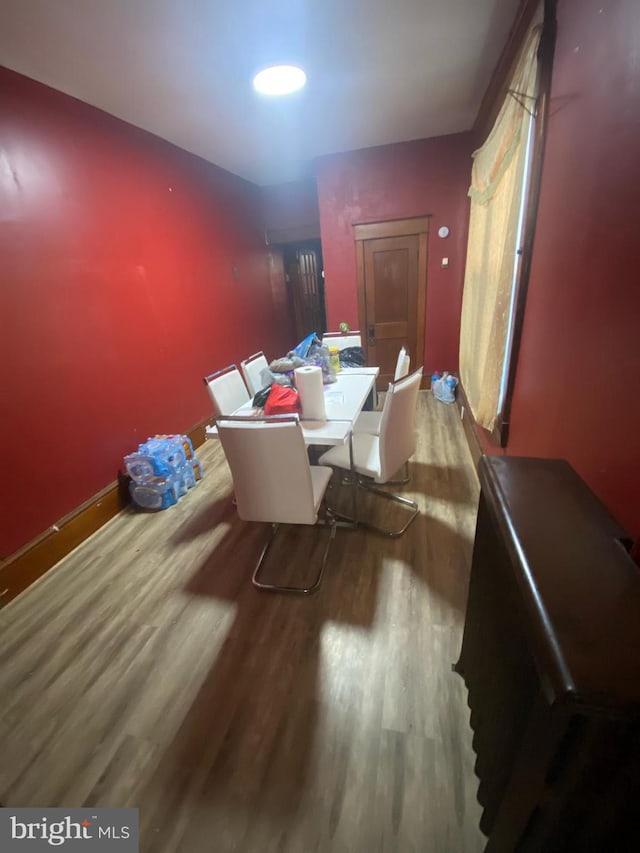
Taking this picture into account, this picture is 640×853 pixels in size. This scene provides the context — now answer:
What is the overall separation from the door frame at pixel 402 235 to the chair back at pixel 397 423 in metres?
2.54

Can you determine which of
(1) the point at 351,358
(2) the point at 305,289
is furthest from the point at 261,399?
(2) the point at 305,289

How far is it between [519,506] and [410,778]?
97cm

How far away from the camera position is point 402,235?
3.85 meters

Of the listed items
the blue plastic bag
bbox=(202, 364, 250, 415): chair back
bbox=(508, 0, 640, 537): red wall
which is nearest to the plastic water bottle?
the blue plastic bag

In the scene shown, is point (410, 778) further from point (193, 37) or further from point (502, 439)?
point (193, 37)

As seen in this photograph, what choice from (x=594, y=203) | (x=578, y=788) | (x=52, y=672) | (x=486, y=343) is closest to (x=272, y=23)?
(x=594, y=203)

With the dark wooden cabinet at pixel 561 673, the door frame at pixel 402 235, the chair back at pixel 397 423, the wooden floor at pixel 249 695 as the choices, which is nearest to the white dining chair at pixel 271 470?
the wooden floor at pixel 249 695

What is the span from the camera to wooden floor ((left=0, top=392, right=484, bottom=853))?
3.29 ft

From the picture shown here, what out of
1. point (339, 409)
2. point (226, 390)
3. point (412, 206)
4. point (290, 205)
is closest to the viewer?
point (339, 409)

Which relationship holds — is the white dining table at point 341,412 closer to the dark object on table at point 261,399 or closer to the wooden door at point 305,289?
the dark object on table at point 261,399

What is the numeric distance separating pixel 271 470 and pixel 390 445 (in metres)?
0.69

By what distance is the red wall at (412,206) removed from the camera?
11.6 ft

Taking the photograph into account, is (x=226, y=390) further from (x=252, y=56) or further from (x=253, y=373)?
(x=252, y=56)

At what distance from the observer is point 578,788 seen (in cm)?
50
